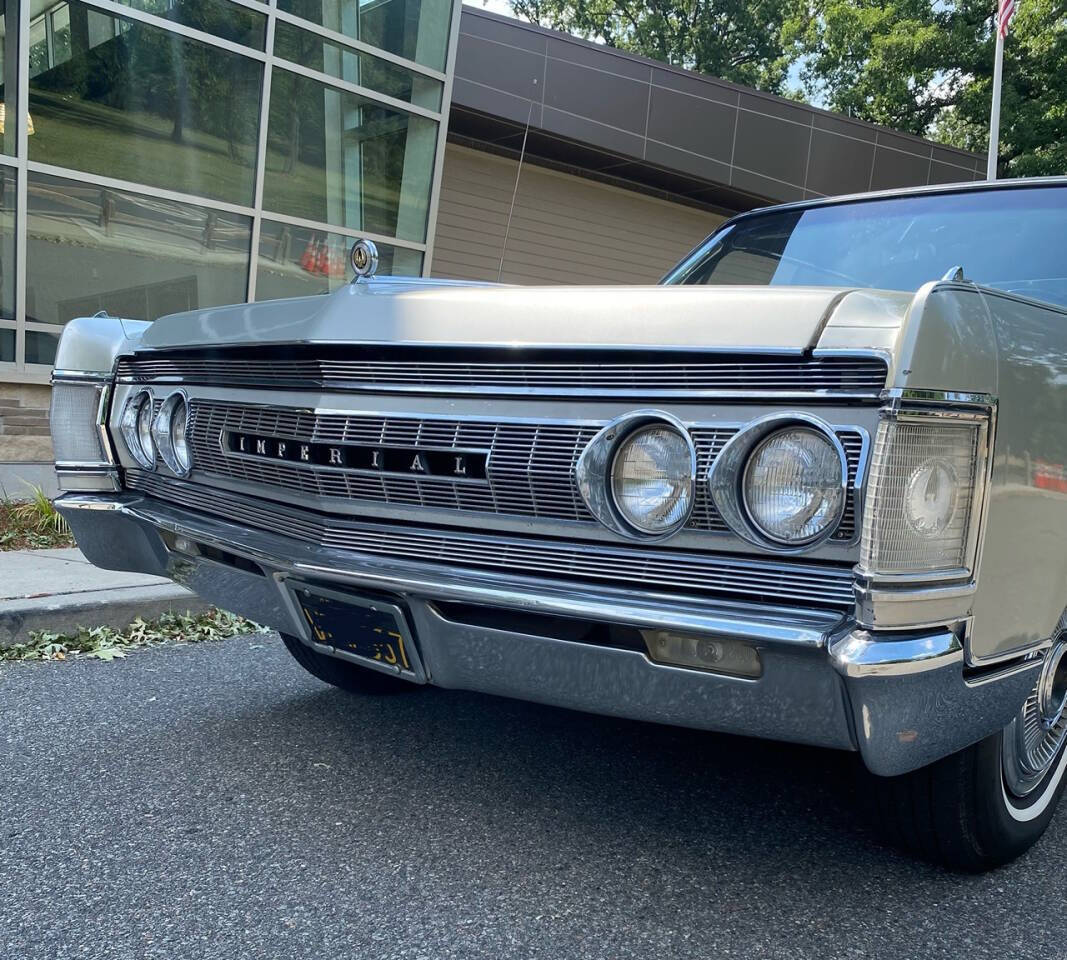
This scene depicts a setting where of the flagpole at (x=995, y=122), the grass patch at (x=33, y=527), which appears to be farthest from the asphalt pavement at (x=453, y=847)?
the flagpole at (x=995, y=122)

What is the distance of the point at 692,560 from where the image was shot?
73.4 inches

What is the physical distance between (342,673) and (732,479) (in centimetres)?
187

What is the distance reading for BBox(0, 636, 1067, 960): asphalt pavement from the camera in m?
1.97

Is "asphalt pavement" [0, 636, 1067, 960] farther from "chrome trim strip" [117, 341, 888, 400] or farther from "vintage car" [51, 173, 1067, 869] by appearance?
"chrome trim strip" [117, 341, 888, 400]

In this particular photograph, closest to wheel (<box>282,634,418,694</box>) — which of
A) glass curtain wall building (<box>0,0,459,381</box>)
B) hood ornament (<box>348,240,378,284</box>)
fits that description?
hood ornament (<box>348,240,378,284</box>)

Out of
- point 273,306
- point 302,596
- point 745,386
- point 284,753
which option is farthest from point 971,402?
point 284,753

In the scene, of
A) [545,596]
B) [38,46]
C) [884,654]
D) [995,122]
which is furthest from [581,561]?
[995,122]

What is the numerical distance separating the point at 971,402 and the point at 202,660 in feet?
10.3

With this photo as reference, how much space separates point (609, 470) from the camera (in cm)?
192

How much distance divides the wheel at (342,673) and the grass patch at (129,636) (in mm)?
594

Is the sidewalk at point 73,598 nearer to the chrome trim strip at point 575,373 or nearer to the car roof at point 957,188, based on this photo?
the chrome trim strip at point 575,373

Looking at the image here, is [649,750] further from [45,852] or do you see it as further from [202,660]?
[202,660]

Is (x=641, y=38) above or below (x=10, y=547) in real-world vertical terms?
above

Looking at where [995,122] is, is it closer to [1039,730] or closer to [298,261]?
[298,261]
